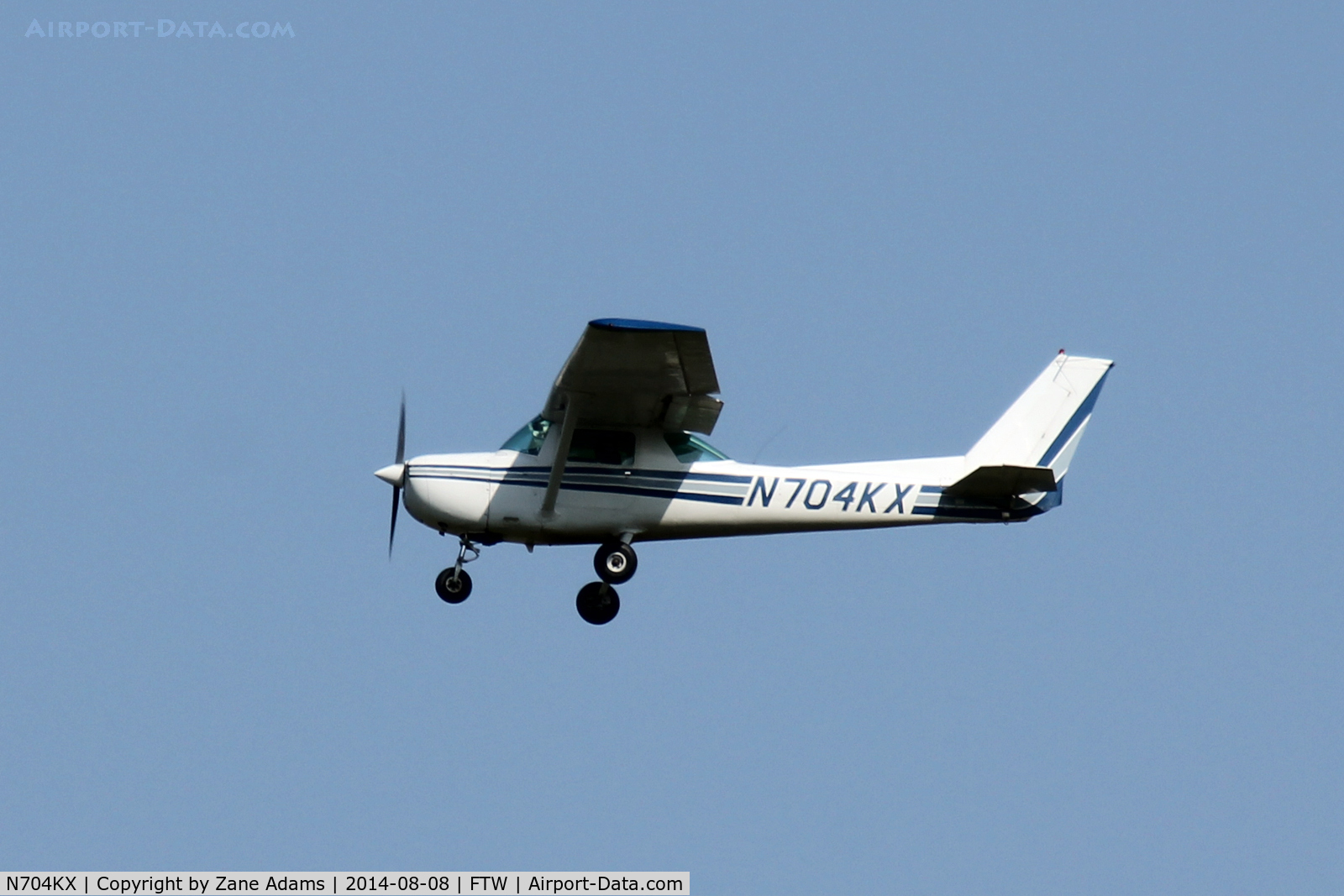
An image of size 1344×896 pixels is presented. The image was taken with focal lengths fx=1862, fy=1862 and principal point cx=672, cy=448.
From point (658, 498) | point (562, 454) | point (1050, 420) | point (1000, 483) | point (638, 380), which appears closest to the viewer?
point (638, 380)

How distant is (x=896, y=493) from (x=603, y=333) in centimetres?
403

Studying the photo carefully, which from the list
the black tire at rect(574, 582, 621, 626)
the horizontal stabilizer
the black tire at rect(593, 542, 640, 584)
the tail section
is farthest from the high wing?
the tail section

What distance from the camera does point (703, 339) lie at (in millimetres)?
17219

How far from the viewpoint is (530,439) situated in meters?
19.3

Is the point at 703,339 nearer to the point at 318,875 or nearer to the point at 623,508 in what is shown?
the point at 623,508

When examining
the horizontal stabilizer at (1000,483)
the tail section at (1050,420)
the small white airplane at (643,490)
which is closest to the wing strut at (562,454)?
the small white airplane at (643,490)

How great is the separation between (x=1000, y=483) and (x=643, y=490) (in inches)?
144

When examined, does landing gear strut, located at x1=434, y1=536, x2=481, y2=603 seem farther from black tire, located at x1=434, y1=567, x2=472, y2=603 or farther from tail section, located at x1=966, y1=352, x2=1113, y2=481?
tail section, located at x1=966, y1=352, x2=1113, y2=481

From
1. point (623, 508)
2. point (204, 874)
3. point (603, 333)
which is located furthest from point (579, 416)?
point (204, 874)

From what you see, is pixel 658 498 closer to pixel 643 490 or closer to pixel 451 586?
pixel 643 490

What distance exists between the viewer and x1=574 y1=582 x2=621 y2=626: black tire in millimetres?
19359

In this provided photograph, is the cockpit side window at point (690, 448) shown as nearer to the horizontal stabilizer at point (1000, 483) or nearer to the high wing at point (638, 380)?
the high wing at point (638, 380)

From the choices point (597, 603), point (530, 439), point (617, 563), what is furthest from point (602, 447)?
point (597, 603)

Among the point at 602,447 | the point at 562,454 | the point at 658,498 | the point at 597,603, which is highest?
the point at 602,447
